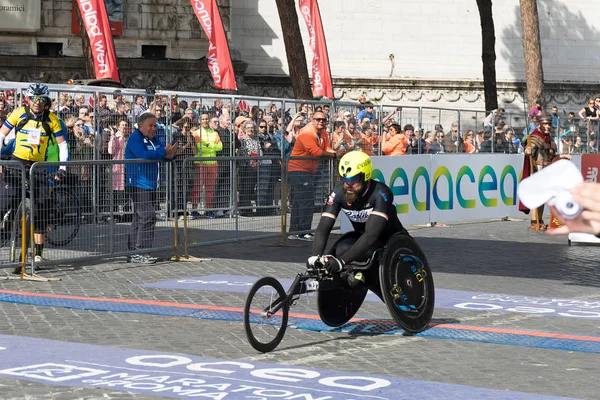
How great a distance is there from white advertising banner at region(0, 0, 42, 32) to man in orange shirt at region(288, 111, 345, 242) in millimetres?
18634

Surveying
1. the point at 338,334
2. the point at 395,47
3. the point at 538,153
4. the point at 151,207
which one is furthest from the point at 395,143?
the point at 395,47

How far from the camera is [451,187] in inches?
826

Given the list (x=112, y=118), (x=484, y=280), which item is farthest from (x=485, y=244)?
(x=112, y=118)

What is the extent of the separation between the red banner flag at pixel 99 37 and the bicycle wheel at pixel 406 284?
15352mm

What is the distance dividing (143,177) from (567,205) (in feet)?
37.7

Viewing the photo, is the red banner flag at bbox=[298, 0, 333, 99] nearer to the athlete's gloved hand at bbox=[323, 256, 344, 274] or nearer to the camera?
the athlete's gloved hand at bbox=[323, 256, 344, 274]

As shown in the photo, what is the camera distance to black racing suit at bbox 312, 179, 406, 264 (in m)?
9.31

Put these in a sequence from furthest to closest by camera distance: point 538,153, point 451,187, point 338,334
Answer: point 451,187 → point 538,153 → point 338,334

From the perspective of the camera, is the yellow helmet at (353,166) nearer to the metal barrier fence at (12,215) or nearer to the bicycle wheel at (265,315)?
the bicycle wheel at (265,315)

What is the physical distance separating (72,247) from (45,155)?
3.81 ft

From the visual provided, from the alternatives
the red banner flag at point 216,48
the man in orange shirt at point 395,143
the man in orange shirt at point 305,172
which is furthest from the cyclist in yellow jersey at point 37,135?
the red banner flag at point 216,48

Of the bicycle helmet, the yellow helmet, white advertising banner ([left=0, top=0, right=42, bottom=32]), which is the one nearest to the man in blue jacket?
the bicycle helmet

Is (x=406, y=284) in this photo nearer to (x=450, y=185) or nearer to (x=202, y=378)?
(x=202, y=378)

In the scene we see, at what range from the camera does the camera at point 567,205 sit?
352cm
